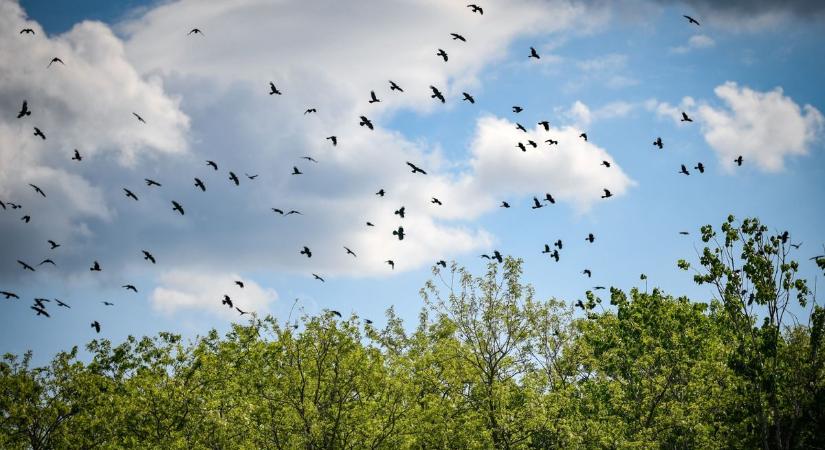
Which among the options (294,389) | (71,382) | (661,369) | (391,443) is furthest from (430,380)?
(71,382)

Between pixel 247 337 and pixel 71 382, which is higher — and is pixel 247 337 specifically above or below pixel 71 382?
above

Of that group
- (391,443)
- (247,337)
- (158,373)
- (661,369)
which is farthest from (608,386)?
(158,373)

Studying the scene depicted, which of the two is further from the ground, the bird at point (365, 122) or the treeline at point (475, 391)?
the bird at point (365, 122)

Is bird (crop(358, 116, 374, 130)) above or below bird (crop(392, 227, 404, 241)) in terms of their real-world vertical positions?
above

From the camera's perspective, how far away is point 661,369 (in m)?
29.5

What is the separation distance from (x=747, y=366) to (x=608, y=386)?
713 cm

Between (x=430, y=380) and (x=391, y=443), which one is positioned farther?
(x=430, y=380)

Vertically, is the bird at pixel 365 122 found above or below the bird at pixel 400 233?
above

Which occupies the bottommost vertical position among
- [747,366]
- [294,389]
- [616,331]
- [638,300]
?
[294,389]

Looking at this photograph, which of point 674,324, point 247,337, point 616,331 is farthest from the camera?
point 616,331

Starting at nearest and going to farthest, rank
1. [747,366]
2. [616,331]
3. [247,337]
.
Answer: [747,366] → [247,337] → [616,331]

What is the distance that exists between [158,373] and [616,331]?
2380 centimetres

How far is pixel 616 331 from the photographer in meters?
34.2

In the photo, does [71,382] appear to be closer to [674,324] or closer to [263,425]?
[263,425]
